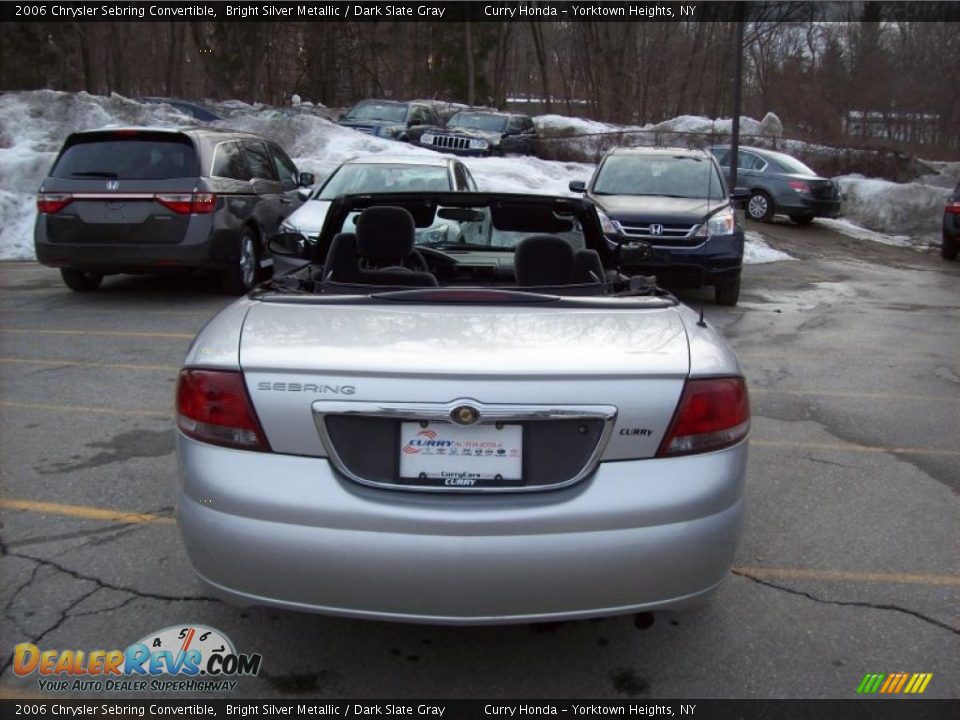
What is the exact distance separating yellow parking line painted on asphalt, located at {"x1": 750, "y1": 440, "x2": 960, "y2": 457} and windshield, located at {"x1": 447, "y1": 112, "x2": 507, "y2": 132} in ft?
66.0

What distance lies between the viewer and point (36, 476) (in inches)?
170

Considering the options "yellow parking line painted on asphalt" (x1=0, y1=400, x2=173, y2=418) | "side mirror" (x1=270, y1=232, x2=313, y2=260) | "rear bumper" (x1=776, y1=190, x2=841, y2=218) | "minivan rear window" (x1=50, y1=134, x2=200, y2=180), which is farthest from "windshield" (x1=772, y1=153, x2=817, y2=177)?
"yellow parking line painted on asphalt" (x1=0, y1=400, x2=173, y2=418)

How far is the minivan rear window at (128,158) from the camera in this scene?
855 cm

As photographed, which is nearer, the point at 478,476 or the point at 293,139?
the point at 478,476

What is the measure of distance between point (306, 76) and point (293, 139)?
2148cm

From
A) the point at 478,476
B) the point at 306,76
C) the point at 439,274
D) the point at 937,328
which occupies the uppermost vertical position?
the point at 306,76

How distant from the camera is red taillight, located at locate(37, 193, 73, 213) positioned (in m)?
8.48

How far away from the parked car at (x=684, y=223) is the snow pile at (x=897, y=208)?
10444mm

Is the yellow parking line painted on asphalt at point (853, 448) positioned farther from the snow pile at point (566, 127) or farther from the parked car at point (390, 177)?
the snow pile at point (566, 127)

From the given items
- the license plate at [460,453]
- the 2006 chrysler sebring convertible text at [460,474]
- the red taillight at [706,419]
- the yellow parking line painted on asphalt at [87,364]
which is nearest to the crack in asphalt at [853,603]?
the 2006 chrysler sebring convertible text at [460,474]

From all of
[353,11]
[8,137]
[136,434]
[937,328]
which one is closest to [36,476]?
[136,434]

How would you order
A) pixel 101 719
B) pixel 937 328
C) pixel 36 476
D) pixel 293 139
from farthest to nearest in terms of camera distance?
pixel 293 139 < pixel 937 328 < pixel 36 476 < pixel 101 719

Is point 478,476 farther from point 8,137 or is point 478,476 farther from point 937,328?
point 8,137

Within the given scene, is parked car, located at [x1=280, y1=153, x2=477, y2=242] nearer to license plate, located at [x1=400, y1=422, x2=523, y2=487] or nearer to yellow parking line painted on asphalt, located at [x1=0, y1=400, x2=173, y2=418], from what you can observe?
yellow parking line painted on asphalt, located at [x1=0, y1=400, x2=173, y2=418]
